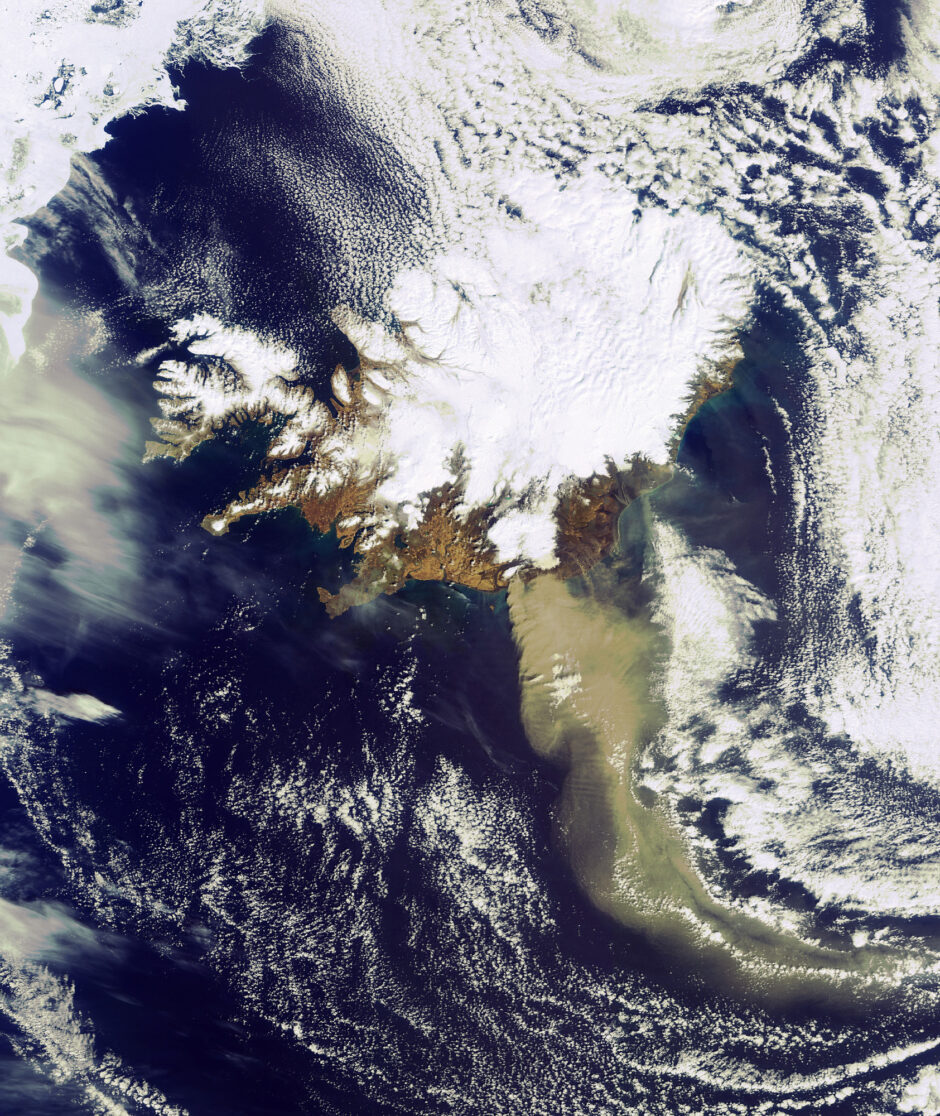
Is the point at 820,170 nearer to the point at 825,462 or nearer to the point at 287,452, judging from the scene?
the point at 825,462

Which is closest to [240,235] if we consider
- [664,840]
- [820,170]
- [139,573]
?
[139,573]

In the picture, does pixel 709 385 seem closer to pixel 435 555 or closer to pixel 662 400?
pixel 662 400

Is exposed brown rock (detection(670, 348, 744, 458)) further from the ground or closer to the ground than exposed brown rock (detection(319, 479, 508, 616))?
further from the ground

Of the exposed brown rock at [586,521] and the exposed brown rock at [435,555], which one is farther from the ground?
the exposed brown rock at [586,521]

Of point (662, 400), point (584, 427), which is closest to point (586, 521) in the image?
point (584, 427)

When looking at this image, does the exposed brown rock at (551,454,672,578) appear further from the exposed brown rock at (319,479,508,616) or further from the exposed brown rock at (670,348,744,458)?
the exposed brown rock at (670,348,744,458)

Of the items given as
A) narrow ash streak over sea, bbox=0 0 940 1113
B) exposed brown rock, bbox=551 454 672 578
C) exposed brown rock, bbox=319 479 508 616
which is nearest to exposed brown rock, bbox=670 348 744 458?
narrow ash streak over sea, bbox=0 0 940 1113

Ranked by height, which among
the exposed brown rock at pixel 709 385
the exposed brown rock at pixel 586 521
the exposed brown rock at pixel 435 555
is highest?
the exposed brown rock at pixel 709 385

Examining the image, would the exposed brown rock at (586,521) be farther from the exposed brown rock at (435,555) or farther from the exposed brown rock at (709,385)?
→ the exposed brown rock at (709,385)

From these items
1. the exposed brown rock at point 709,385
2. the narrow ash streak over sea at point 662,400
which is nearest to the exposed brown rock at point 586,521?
the narrow ash streak over sea at point 662,400
